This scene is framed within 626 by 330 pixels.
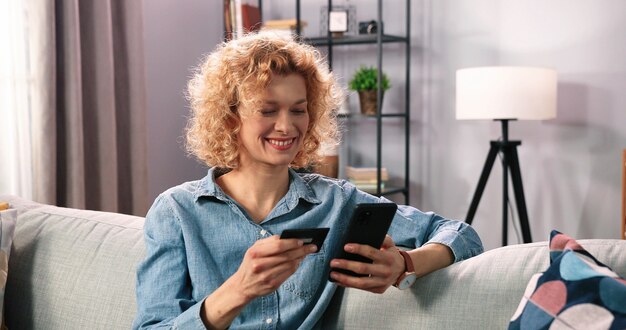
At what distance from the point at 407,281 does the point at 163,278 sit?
0.43 meters

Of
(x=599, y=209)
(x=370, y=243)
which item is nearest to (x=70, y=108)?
(x=370, y=243)

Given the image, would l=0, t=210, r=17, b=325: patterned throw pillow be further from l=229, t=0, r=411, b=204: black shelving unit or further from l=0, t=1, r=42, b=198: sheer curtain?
l=229, t=0, r=411, b=204: black shelving unit

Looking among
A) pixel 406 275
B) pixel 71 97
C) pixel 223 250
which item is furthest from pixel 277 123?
pixel 71 97

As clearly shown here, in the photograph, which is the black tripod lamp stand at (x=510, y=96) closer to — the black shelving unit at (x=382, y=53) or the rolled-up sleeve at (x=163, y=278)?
the black shelving unit at (x=382, y=53)

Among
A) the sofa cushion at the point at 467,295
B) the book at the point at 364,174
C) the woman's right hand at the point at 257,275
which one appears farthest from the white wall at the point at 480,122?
the woman's right hand at the point at 257,275

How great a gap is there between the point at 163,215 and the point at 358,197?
0.38 m

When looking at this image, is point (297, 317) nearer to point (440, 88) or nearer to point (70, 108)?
point (70, 108)

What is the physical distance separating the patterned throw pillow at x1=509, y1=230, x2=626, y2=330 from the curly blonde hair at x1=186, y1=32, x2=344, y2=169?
1.81ft

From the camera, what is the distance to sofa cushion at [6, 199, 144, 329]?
1.71 m

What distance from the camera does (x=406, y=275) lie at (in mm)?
1390

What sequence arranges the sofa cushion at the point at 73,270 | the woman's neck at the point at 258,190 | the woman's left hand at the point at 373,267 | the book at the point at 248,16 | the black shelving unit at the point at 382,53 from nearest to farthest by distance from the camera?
→ 1. the woman's left hand at the point at 373,267
2. the woman's neck at the point at 258,190
3. the sofa cushion at the point at 73,270
4. the black shelving unit at the point at 382,53
5. the book at the point at 248,16

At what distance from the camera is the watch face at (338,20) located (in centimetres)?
423

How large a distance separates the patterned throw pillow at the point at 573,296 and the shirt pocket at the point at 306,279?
380 mm

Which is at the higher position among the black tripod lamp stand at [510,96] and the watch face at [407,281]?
the black tripod lamp stand at [510,96]
